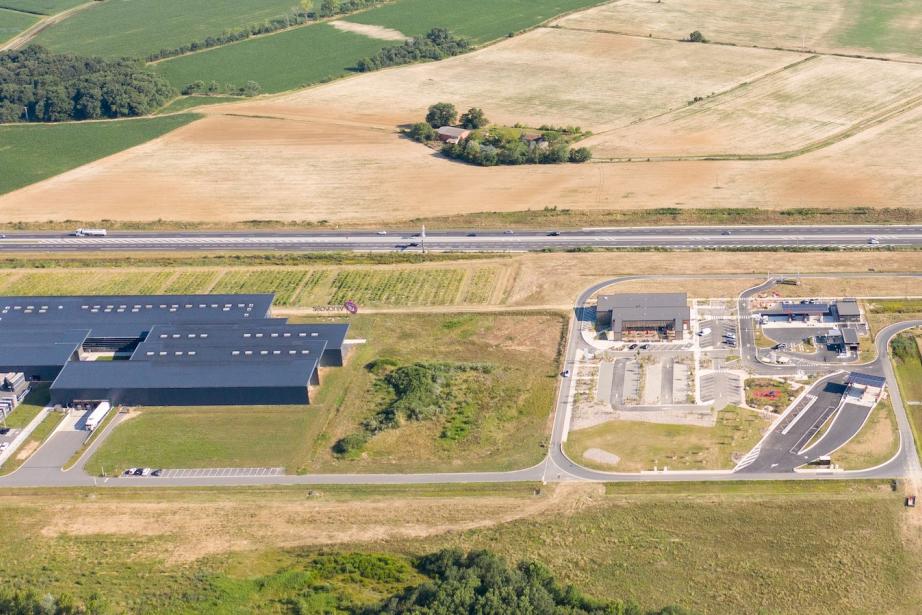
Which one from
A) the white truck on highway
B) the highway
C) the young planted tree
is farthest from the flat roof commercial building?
the white truck on highway

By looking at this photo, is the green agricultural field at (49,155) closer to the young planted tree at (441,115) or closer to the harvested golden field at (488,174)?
the harvested golden field at (488,174)

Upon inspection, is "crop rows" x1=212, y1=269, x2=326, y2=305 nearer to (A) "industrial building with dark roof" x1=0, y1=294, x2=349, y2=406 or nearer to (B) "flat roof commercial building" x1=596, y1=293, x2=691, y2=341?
(A) "industrial building with dark roof" x1=0, y1=294, x2=349, y2=406

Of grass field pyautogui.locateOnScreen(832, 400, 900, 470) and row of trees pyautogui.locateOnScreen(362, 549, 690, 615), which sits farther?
grass field pyautogui.locateOnScreen(832, 400, 900, 470)

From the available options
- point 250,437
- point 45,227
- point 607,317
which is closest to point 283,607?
point 250,437

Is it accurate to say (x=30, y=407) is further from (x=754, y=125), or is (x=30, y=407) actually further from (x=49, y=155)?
(x=754, y=125)

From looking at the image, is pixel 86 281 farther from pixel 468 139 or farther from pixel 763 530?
pixel 763 530

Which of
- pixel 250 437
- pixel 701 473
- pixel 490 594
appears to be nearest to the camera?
pixel 490 594
